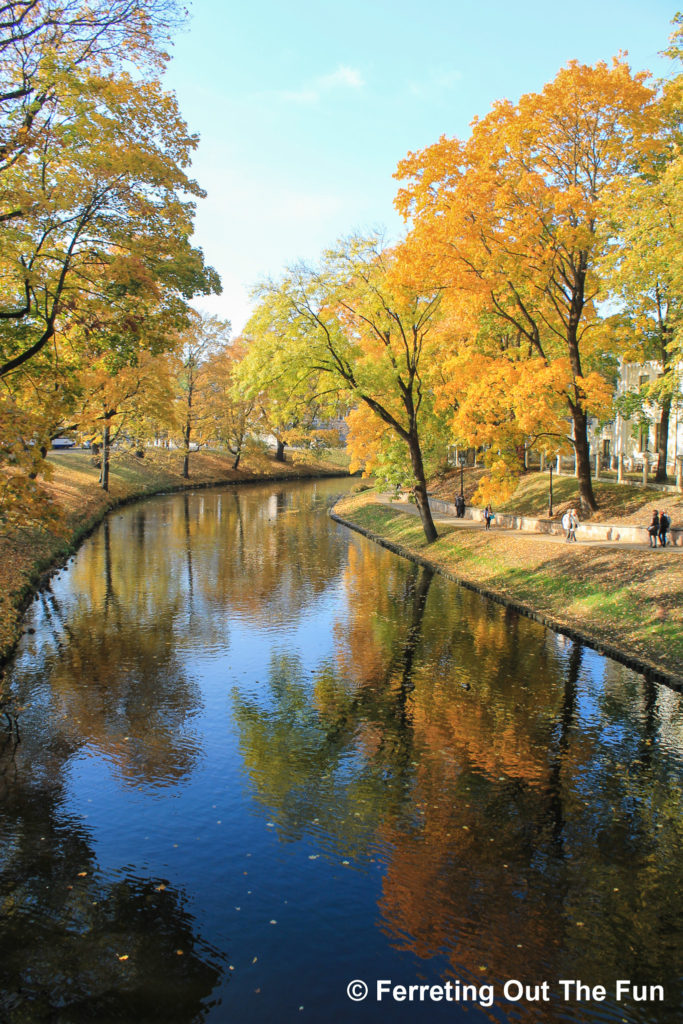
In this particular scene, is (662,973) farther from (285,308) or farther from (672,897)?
(285,308)

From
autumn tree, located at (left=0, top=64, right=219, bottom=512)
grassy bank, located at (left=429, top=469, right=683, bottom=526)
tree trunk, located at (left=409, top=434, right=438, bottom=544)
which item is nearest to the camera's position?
autumn tree, located at (left=0, top=64, right=219, bottom=512)

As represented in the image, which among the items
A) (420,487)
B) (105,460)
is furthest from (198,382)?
(420,487)

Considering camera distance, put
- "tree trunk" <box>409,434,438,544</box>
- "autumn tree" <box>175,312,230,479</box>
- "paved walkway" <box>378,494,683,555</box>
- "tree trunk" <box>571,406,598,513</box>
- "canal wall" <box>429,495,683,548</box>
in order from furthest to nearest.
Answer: "autumn tree" <box>175,312,230,479</box> → "tree trunk" <box>409,434,438,544</box> → "tree trunk" <box>571,406,598,513</box> → "canal wall" <box>429,495,683,548</box> → "paved walkway" <box>378,494,683,555</box>

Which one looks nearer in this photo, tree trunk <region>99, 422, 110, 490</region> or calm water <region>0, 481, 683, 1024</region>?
calm water <region>0, 481, 683, 1024</region>

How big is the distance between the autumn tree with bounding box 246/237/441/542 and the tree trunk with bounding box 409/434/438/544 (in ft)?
3.09

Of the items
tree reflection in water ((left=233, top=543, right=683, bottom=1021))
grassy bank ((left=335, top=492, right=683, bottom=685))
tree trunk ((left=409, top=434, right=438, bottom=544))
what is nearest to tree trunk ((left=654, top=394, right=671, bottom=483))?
grassy bank ((left=335, top=492, right=683, bottom=685))

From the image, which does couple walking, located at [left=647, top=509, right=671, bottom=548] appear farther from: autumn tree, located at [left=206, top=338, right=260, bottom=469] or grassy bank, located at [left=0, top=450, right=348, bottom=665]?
autumn tree, located at [left=206, top=338, right=260, bottom=469]

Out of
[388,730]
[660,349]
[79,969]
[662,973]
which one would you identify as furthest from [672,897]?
[660,349]

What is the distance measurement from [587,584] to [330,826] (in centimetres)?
1514

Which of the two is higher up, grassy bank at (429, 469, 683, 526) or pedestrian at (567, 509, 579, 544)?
grassy bank at (429, 469, 683, 526)

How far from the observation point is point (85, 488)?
51344 mm

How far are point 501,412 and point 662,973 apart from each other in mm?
24104

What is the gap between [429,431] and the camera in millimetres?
38719

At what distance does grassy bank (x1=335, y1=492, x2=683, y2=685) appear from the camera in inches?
727
